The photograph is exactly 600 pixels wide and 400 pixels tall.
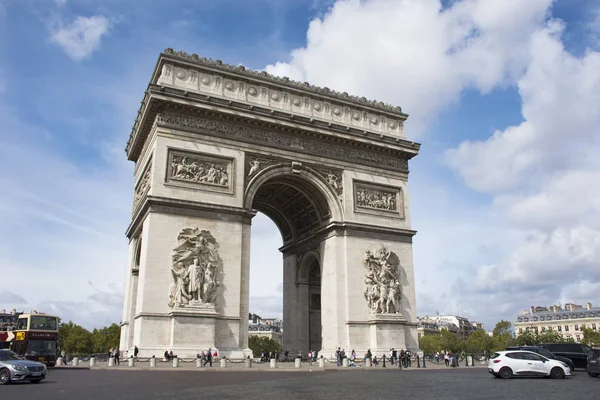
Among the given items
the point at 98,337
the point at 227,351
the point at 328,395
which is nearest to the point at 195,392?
the point at 328,395

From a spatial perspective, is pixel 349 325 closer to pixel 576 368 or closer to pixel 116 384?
pixel 576 368

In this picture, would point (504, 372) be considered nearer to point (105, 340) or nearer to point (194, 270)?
point (194, 270)

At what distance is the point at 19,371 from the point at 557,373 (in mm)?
18393

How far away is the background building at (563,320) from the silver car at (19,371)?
10144 cm

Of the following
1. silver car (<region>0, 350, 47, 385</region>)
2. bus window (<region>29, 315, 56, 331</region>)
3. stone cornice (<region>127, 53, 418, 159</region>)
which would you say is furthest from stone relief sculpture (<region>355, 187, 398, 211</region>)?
silver car (<region>0, 350, 47, 385</region>)

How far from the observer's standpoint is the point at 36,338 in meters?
27.9

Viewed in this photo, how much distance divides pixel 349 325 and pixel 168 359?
1045 centimetres

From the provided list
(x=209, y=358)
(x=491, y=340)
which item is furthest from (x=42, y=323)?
(x=491, y=340)

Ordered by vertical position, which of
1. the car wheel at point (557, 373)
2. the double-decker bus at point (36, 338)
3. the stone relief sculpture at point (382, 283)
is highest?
the stone relief sculpture at point (382, 283)

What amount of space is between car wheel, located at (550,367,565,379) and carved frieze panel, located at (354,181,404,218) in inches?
593

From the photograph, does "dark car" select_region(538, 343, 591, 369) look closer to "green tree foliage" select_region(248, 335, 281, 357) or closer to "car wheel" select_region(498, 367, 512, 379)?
"car wheel" select_region(498, 367, 512, 379)

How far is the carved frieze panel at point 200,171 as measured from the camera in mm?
27734

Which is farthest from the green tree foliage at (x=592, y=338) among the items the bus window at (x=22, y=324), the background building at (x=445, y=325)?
the bus window at (x=22, y=324)

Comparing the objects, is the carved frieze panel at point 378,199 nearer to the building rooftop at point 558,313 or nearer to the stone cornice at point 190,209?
the stone cornice at point 190,209
